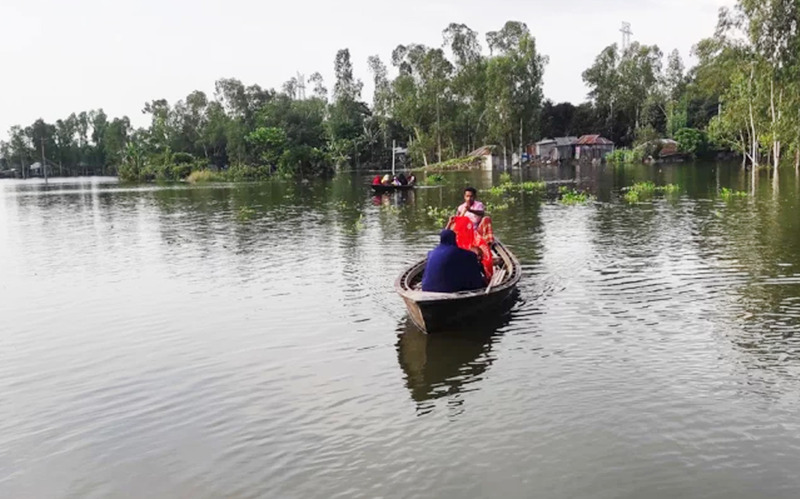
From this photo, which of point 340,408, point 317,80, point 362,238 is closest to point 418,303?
point 340,408

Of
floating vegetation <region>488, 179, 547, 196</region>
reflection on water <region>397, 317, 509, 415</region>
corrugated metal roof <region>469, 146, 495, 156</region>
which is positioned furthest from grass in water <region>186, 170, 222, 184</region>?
reflection on water <region>397, 317, 509, 415</region>

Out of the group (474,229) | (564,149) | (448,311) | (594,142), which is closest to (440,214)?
(474,229)

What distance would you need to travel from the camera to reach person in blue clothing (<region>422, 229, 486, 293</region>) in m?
11.0

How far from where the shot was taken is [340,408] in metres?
8.24

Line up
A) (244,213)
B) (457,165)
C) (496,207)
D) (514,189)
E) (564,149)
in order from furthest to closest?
1. (564,149)
2. (457,165)
3. (514,189)
4. (244,213)
5. (496,207)

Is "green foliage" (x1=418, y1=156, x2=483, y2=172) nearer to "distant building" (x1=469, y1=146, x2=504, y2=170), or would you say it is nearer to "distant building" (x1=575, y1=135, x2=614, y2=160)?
"distant building" (x1=469, y1=146, x2=504, y2=170)

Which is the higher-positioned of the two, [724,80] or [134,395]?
[724,80]

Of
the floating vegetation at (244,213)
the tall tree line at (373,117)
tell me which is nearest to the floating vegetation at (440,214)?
the floating vegetation at (244,213)

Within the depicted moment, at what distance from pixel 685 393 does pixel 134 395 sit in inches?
279

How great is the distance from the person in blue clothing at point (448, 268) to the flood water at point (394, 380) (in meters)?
0.83

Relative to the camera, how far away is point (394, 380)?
9219 millimetres

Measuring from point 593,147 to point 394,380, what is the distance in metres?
94.7

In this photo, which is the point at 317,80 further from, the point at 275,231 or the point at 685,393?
the point at 685,393

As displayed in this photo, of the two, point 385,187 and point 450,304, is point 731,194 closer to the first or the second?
point 385,187
